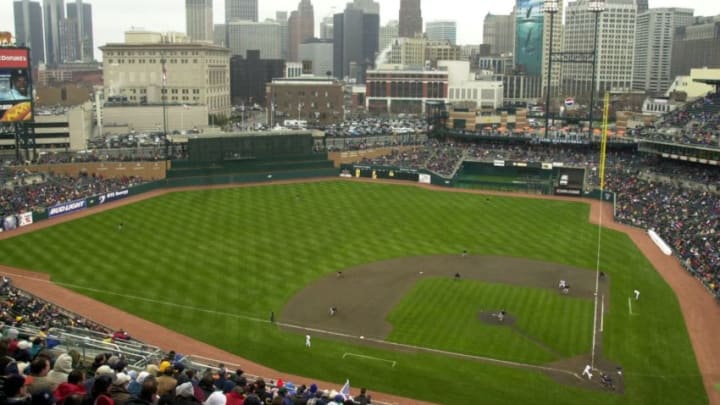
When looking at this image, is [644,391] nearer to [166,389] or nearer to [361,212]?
[166,389]

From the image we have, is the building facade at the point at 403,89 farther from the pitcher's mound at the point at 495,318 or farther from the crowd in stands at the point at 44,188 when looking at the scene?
the pitcher's mound at the point at 495,318

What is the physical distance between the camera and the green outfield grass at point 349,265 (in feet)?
82.1

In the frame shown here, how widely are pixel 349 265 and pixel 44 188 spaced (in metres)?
28.9

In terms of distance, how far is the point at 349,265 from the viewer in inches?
1564

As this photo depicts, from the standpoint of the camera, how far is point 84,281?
3531 cm

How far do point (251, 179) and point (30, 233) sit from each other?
25736 millimetres

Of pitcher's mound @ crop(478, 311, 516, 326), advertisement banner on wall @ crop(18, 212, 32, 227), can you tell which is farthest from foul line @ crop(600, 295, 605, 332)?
advertisement banner on wall @ crop(18, 212, 32, 227)

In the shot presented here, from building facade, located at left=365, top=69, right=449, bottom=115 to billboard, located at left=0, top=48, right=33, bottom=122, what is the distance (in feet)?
343

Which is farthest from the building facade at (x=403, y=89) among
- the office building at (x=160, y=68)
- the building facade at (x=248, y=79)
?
the building facade at (x=248, y=79)

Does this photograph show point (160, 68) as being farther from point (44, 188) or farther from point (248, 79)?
point (44, 188)

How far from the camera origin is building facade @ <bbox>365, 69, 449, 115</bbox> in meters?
156

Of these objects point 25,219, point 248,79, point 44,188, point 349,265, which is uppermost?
point 248,79

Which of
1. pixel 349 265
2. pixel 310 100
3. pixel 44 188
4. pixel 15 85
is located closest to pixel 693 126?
pixel 349 265

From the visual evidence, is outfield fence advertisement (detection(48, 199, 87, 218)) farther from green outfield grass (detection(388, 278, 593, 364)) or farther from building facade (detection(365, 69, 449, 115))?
building facade (detection(365, 69, 449, 115))
